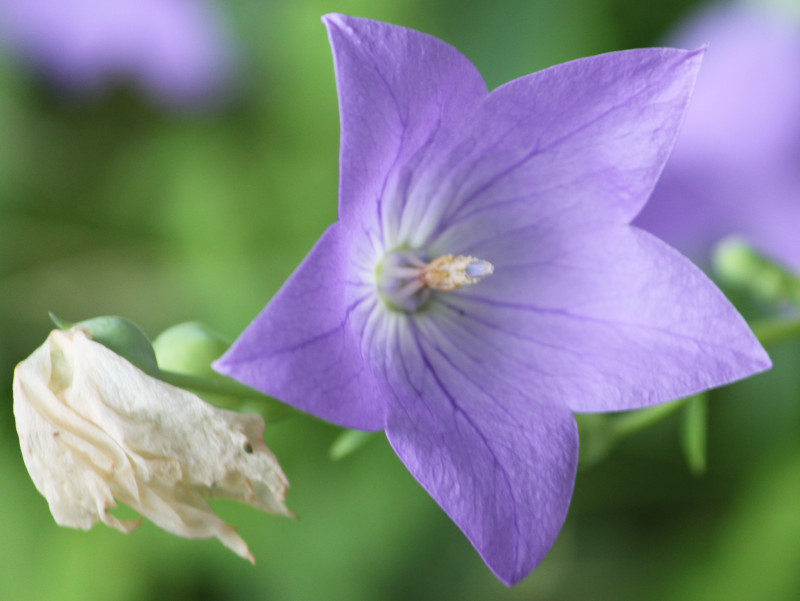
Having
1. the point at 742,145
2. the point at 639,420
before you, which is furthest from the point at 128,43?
the point at 639,420

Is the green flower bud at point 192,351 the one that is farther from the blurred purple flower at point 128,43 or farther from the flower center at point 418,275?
the blurred purple flower at point 128,43

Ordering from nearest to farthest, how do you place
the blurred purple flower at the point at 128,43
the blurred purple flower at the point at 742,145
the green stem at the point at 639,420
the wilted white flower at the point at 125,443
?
the wilted white flower at the point at 125,443 → the green stem at the point at 639,420 → the blurred purple flower at the point at 742,145 → the blurred purple flower at the point at 128,43

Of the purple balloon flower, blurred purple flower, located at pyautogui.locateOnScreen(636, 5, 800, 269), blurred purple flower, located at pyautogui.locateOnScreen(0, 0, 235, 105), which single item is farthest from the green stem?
blurred purple flower, located at pyautogui.locateOnScreen(0, 0, 235, 105)

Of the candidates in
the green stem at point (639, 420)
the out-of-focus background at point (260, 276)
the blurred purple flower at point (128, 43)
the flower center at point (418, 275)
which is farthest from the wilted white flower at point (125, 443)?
the blurred purple flower at point (128, 43)

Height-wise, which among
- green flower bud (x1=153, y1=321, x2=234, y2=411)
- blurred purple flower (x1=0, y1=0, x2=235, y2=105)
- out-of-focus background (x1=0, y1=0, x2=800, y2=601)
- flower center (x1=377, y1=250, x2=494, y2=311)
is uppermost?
blurred purple flower (x1=0, y1=0, x2=235, y2=105)

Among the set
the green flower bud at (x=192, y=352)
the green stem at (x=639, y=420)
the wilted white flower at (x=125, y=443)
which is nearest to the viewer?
the wilted white flower at (x=125, y=443)

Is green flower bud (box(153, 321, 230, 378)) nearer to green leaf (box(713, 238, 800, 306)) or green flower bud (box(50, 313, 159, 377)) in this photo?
green flower bud (box(50, 313, 159, 377))

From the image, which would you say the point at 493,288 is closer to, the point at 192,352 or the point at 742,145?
the point at 192,352
